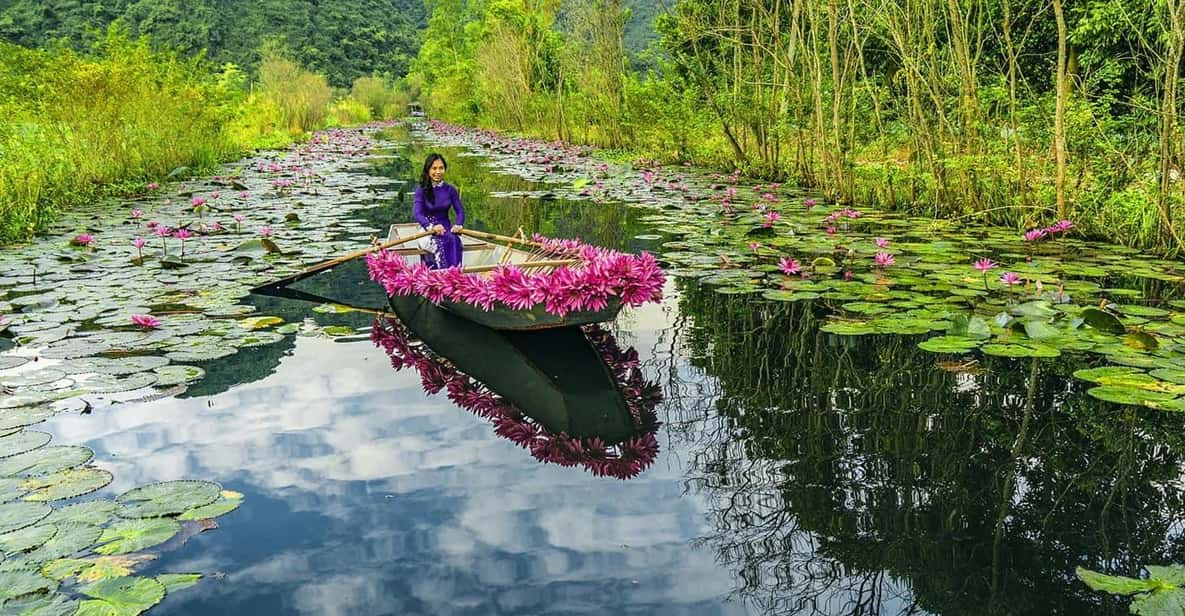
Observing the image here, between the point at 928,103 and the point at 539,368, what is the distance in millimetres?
7098

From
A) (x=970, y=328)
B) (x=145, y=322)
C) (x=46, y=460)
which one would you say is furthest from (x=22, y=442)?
(x=970, y=328)

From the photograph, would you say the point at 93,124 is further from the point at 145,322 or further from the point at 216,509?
the point at 216,509

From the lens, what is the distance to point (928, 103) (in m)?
10.1

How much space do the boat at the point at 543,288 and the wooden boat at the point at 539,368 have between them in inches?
5.8

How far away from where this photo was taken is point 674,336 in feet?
18.3

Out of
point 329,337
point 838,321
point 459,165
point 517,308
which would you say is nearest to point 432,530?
point 517,308

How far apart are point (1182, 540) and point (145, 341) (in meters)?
5.11

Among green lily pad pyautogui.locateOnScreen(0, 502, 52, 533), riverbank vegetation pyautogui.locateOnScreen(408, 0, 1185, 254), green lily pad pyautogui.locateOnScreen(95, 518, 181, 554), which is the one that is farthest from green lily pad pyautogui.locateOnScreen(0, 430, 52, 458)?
riverbank vegetation pyautogui.locateOnScreen(408, 0, 1185, 254)

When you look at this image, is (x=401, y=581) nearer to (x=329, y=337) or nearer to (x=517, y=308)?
(x=517, y=308)

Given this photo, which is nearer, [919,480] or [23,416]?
[919,480]

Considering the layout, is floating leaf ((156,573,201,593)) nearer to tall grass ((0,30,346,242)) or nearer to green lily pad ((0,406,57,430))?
green lily pad ((0,406,57,430))

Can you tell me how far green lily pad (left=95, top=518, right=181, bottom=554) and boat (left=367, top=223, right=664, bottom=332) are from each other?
2243 millimetres

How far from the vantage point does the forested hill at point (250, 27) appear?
166 ft

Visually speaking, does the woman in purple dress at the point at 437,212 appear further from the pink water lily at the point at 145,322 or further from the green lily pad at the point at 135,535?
the green lily pad at the point at 135,535
